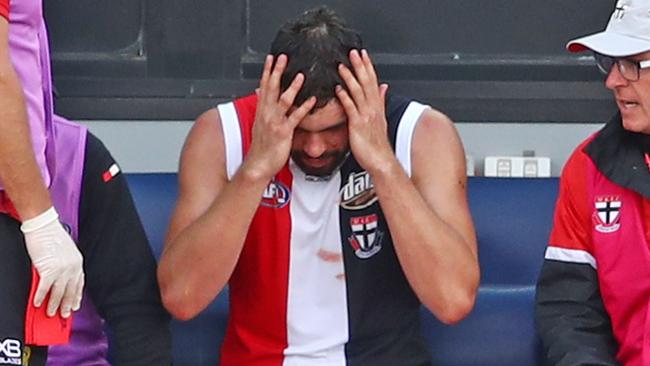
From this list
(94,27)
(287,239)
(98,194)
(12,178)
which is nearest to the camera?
(12,178)

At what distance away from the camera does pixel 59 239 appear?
2.57 metres

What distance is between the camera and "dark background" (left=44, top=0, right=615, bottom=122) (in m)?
3.96

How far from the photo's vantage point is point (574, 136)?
401 centimetres

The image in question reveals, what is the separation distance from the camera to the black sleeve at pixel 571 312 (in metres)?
3.21

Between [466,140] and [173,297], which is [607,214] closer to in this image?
[466,140]

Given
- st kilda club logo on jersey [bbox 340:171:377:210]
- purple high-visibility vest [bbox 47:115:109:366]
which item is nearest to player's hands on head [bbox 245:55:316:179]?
st kilda club logo on jersey [bbox 340:171:377:210]

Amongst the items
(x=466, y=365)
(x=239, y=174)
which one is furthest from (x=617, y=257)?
(x=239, y=174)

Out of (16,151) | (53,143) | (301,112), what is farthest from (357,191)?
(16,151)

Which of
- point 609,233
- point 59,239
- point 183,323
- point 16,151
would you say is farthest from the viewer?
point 183,323

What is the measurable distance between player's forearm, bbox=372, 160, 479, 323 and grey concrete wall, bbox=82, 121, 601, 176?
861mm

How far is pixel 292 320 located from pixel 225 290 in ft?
1.11

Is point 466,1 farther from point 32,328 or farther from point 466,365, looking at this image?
point 32,328

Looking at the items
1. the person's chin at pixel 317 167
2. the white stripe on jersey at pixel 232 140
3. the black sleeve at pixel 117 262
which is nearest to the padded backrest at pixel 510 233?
the person's chin at pixel 317 167

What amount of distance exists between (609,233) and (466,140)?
2.78 feet
